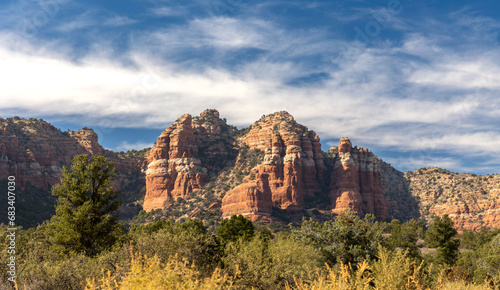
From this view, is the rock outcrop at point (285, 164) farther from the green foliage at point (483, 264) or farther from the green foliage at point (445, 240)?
the green foliage at point (483, 264)

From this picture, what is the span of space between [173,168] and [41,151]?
48892 mm

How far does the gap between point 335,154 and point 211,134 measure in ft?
182

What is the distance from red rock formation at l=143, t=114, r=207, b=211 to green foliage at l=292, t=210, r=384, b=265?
12995 cm

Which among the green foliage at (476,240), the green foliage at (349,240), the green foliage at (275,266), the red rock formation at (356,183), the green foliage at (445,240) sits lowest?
the green foliage at (476,240)

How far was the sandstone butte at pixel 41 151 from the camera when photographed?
455 ft

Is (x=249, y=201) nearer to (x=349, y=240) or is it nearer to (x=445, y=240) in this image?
(x=445, y=240)

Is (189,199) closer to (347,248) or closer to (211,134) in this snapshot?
(211,134)

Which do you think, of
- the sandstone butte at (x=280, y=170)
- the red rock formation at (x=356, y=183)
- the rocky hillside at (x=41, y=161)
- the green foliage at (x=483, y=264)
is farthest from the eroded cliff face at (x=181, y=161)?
the green foliage at (x=483, y=264)

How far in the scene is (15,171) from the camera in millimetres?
133375

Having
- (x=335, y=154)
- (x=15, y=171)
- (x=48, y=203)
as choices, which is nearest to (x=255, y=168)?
(x=335, y=154)

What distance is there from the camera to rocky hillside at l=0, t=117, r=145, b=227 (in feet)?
408

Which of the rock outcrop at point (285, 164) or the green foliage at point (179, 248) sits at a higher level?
the rock outcrop at point (285, 164)

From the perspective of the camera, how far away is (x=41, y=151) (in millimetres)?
151625

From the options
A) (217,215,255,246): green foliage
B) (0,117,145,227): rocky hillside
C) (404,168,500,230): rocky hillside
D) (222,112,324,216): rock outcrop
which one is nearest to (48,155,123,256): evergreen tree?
(217,215,255,246): green foliage
